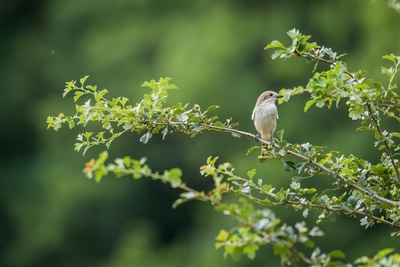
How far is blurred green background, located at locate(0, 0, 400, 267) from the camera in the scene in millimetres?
14422

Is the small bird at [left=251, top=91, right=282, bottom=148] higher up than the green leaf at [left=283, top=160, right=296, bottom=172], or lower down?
higher up

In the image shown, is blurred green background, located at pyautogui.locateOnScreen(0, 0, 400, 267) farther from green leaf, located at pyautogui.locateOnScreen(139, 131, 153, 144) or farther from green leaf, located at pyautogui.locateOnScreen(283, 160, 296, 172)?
green leaf, located at pyautogui.locateOnScreen(139, 131, 153, 144)

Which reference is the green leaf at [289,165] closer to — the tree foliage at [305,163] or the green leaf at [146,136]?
the tree foliage at [305,163]

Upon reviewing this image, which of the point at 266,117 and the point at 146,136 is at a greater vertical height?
the point at 266,117


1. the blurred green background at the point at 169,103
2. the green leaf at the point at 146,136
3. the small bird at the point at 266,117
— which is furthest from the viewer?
the blurred green background at the point at 169,103

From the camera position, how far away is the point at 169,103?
14.5 meters

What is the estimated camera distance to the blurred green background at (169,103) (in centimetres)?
1442

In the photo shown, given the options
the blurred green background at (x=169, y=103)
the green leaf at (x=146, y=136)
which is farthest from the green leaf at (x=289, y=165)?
the blurred green background at (x=169, y=103)

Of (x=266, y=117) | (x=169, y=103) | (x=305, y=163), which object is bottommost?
(x=305, y=163)

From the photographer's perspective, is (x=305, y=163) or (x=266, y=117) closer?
(x=305, y=163)

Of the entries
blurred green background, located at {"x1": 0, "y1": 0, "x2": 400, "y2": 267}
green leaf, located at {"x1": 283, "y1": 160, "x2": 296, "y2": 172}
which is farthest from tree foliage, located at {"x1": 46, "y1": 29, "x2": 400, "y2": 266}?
blurred green background, located at {"x1": 0, "y1": 0, "x2": 400, "y2": 267}

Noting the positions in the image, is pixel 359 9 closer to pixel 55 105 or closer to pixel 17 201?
pixel 55 105

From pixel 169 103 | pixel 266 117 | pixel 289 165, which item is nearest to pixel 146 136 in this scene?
pixel 289 165

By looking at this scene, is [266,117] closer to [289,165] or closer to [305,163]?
[289,165]
